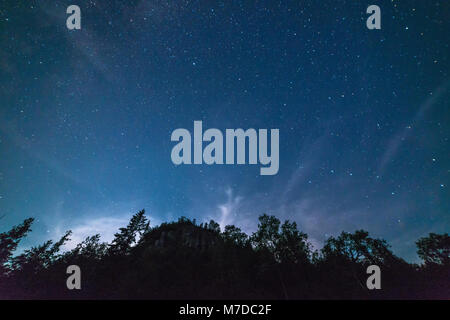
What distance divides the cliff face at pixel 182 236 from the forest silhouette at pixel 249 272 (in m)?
17.4

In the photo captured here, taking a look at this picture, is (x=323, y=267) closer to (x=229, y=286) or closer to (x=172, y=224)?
(x=229, y=286)

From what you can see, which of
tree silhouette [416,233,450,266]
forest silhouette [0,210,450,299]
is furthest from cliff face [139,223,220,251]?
tree silhouette [416,233,450,266]

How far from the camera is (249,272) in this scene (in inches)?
1588

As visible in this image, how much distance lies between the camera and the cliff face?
2689 inches

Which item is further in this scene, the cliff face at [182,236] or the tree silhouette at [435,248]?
the cliff face at [182,236]

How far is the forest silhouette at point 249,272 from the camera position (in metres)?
33.9

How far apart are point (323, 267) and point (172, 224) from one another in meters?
71.2

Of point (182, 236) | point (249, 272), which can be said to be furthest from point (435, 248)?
point (182, 236)

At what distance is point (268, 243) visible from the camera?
45656 millimetres

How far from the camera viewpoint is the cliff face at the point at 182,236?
68.3m

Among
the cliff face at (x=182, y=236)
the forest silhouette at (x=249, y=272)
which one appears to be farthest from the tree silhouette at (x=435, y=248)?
the cliff face at (x=182, y=236)

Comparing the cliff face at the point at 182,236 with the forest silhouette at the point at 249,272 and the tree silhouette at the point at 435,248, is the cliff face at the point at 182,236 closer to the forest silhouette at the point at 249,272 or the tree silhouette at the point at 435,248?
the forest silhouette at the point at 249,272

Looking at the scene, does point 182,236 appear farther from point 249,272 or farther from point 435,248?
point 435,248
